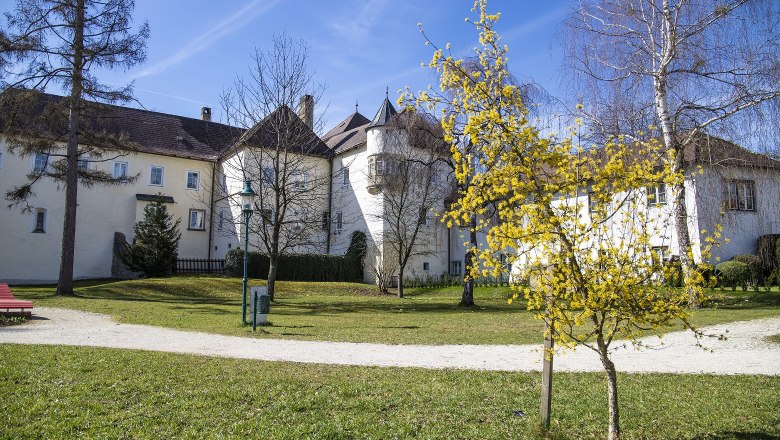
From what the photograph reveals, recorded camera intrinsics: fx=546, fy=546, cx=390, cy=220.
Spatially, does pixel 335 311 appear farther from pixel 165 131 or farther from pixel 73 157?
pixel 165 131

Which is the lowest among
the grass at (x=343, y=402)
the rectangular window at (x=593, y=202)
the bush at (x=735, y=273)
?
the grass at (x=343, y=402)

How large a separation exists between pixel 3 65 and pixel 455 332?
21.5 meters

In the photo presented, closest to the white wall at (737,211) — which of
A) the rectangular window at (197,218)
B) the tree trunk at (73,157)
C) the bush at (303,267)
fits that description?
the bush at (303,267)

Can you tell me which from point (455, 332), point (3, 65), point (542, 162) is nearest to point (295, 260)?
point (3, 65)

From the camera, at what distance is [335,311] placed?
19.6 meters

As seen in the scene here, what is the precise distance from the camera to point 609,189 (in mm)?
4688

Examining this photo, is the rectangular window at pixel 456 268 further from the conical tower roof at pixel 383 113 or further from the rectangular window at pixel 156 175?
the rectangular window at pixel 156 175

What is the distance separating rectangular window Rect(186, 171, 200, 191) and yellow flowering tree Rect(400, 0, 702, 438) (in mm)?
35357

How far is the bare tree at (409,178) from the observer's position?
830 inches

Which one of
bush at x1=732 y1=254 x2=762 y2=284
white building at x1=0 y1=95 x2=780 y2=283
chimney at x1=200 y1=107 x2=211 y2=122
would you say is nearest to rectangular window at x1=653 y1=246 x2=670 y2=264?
white building at x1=0 y1=95 x2=780 y2=283

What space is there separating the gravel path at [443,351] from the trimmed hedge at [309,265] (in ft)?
58.2

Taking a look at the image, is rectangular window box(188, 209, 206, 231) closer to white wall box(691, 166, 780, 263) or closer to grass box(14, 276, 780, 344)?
grass box(14, 276, 780, 344)

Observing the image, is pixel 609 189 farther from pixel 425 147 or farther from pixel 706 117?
pixel 425 147

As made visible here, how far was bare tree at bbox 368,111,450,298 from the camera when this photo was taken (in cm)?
2108
